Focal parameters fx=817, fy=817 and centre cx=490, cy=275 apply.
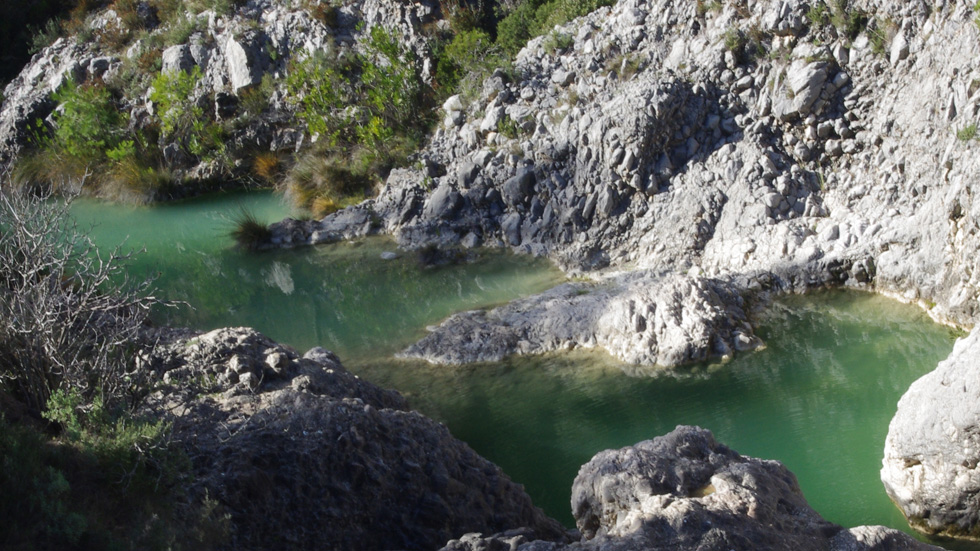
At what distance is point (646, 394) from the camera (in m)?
7.43

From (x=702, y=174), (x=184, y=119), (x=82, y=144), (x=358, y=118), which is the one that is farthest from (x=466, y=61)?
(x=82, y=144)

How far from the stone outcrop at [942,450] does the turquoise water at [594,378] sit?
24 centimetres

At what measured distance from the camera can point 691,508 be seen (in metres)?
3.42

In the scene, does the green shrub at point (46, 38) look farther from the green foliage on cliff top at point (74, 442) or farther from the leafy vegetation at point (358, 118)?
the green foliage on cliff top at point (74, 442)

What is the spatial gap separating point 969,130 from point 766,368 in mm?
3384

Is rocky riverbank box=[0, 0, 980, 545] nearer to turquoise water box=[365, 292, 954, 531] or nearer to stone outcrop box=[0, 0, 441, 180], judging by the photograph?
turquoise water box=[365, 292, 954, 531]

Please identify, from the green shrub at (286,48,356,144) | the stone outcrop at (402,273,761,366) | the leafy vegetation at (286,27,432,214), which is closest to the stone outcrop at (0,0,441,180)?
the green shrub at (286,48,356,144)

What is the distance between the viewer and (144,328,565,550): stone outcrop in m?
4.03

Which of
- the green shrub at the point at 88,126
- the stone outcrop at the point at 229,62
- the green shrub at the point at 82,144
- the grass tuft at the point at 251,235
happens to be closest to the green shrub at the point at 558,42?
the stone outcrop at the point at 229,62

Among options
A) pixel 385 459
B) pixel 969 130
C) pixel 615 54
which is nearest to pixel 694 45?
pixel 615 54

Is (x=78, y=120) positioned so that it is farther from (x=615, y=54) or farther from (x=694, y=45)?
(x=694, y=45)

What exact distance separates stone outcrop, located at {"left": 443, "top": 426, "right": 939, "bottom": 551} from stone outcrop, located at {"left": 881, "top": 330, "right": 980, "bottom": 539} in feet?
5.05

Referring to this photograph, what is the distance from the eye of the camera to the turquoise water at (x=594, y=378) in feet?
20.7

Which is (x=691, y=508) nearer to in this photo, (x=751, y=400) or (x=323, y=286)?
(x=751, y=400)
